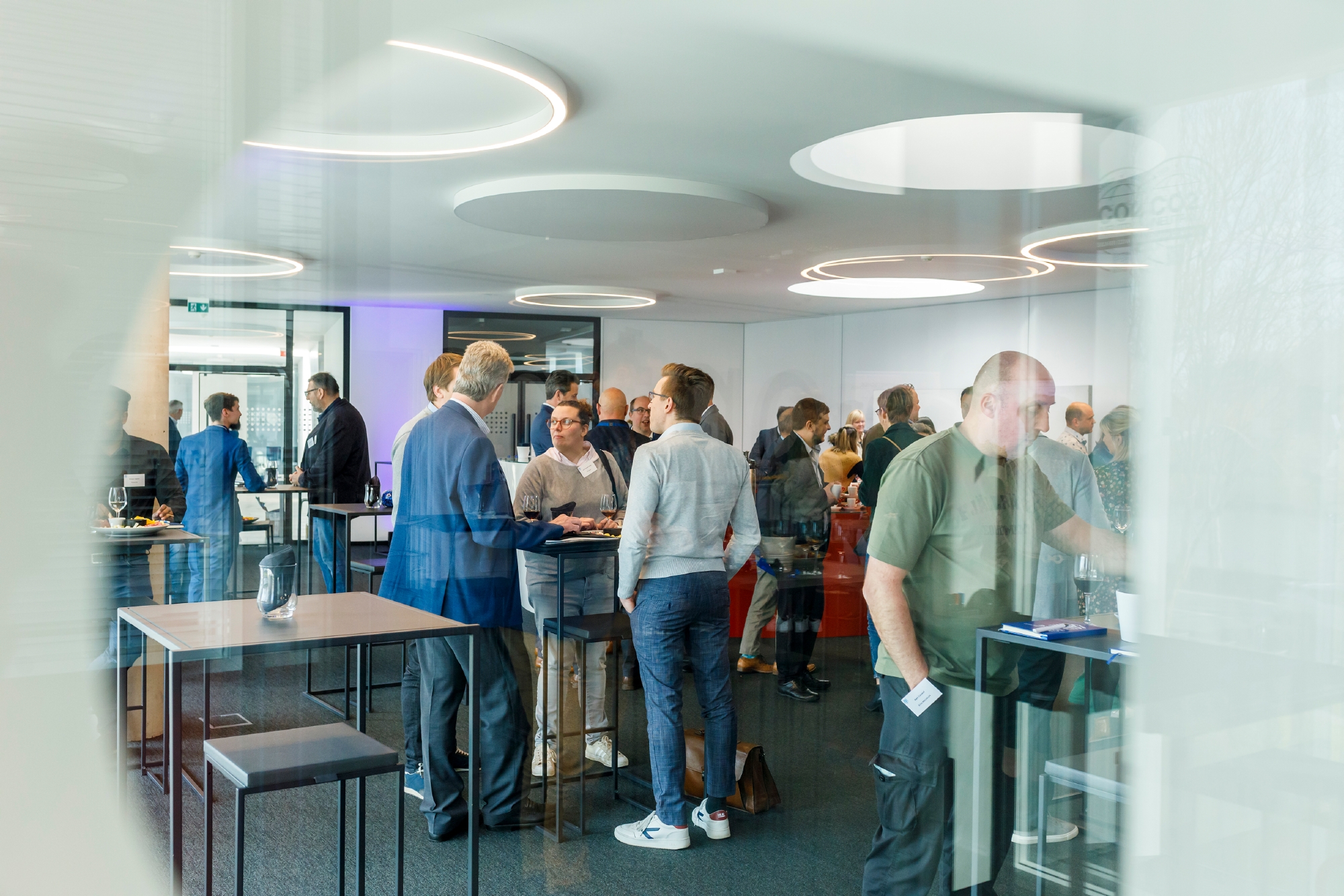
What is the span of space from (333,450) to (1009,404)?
1.99 m

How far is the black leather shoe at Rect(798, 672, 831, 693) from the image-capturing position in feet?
10.5

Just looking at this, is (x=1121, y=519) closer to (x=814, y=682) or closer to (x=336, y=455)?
(x=814, y=682)

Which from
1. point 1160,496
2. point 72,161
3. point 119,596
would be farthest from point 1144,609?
point 72,161

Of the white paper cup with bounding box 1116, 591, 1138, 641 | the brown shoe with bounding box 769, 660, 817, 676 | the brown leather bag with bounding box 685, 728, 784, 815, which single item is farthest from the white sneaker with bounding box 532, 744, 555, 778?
the white paper cup with bounding box 1116, 591, 1138, 641

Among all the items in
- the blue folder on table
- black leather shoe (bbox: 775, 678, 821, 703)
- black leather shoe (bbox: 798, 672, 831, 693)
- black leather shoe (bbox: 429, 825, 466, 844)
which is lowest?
black leather shoe (bbox: 429, 825, 466, 844)

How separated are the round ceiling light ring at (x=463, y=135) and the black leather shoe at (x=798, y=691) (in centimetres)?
224

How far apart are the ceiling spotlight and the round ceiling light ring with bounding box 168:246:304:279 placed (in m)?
0.66

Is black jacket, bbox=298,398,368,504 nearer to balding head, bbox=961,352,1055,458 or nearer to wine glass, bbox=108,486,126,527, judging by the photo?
wine glass, bbox=108,486,126,527

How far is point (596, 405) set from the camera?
10.2ft

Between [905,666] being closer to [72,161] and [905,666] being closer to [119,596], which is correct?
[119,596]

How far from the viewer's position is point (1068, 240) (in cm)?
303

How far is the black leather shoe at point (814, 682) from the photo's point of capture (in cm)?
320

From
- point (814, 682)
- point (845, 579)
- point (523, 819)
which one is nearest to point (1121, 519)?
point (845, 579)

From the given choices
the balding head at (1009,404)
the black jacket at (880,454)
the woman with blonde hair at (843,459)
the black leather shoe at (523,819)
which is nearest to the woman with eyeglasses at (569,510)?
the black leather shoe at (523,819)
